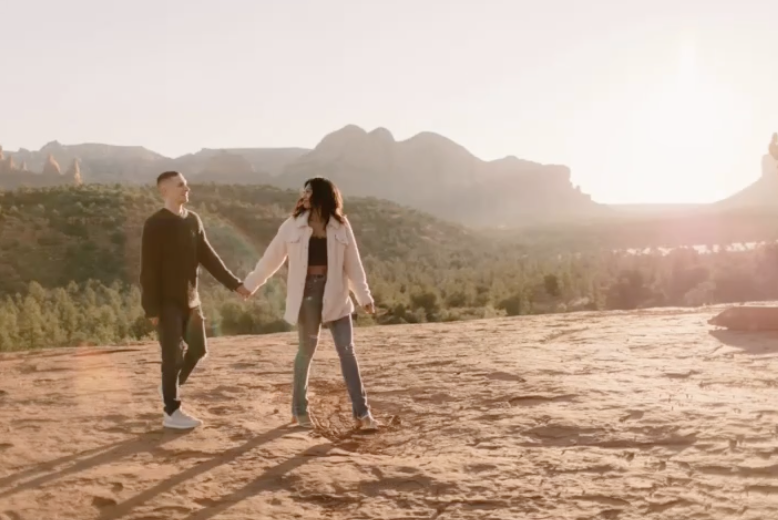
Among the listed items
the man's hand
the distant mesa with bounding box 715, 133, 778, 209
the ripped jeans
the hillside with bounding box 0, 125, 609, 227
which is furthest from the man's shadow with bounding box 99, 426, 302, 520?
the distant mesa with bounding box 715, 133, 778, 209

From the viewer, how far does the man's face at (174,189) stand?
470 cm

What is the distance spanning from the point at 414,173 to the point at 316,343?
5533 inches

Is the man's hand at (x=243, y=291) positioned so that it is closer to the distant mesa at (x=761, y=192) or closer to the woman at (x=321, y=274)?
the woman at (x=321, y=274)

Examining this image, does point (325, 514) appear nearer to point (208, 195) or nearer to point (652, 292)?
point (652, 292)

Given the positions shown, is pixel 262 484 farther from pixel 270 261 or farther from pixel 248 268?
pixel 248 268

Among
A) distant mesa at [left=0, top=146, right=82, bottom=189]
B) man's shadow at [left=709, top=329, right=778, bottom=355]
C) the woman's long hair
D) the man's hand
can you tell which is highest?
distant mesa at [left=0, top=146, right=82, bottom=189]

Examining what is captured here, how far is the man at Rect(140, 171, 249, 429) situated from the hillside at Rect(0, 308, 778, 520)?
420mm

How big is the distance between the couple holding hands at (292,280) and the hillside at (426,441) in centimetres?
45

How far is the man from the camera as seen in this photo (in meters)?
4.67

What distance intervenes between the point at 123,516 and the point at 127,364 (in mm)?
4907

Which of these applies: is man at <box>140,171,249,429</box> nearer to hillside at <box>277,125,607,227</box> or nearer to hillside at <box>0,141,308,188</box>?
hillside at <box>0,141,308,188</box>

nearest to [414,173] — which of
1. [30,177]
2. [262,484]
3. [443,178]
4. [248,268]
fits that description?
[443,178]

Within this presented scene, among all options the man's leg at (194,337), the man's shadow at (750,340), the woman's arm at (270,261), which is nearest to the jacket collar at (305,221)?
the woman's arm at (270,261)

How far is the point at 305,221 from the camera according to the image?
473 centimetres
